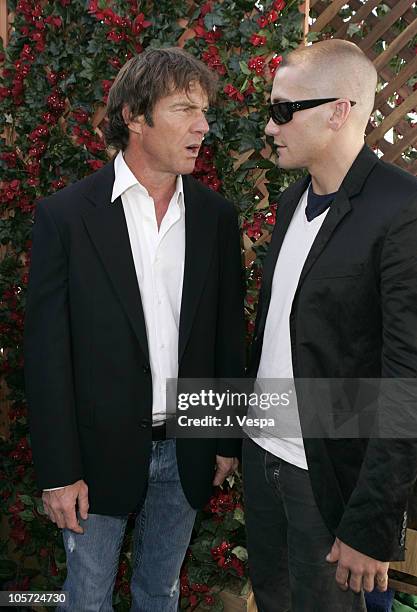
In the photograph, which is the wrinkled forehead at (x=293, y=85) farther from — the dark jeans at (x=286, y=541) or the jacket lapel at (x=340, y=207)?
the dark jeans at (x=286, y=541)

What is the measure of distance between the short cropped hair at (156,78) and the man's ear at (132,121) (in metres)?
0.01

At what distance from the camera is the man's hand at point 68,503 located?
5.64ft

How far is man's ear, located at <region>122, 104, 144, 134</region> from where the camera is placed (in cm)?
181

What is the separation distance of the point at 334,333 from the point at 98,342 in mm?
623

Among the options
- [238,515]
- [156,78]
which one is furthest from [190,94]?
[238,515]

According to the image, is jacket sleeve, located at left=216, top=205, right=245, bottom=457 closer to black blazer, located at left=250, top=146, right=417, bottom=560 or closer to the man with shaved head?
the man with shaved head

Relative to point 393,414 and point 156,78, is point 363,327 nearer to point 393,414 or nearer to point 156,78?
point 393,414

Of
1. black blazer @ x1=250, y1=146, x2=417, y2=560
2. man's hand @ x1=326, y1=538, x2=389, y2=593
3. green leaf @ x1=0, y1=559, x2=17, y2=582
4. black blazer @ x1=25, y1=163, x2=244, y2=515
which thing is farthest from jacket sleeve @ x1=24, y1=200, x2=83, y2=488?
green leaf @ x1=0, y1=559, x2=17, y2=582

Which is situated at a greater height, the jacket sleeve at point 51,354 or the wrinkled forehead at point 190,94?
the wrinkled forehead at point 190,94

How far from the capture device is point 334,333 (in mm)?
1518

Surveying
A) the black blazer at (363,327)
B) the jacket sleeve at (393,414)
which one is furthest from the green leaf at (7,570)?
the jacket sleeve at (393,414)

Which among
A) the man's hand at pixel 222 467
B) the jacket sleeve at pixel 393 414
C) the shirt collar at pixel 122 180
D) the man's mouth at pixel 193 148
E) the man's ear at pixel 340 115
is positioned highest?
the man's ear at pixel 340 115

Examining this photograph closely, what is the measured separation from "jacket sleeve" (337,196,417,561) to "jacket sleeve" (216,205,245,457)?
0.61 meters

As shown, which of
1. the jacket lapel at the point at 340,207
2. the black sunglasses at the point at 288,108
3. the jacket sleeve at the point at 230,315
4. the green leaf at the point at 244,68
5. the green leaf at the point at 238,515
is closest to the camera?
the jacket lapel at the point at 340,207
